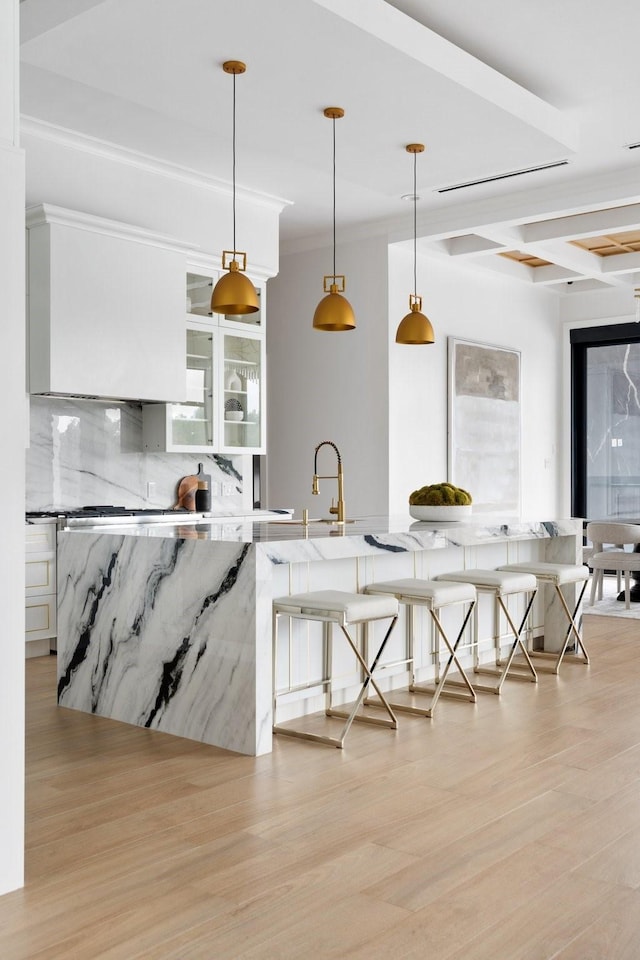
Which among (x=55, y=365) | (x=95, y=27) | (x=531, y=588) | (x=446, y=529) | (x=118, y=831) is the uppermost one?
(x=95, y=27)

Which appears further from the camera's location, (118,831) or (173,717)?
(173,717)

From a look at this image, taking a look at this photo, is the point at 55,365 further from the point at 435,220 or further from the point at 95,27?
the point at 435,220

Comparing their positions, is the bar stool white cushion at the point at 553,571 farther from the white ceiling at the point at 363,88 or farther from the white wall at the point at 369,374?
the white wall at the point at 369,374

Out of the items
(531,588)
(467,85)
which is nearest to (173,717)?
(531,588)

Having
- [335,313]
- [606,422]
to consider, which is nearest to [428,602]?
[335,313]

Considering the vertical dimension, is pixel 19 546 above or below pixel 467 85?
below

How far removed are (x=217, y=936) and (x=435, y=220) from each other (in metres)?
6.13

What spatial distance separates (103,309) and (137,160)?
105 centimetres

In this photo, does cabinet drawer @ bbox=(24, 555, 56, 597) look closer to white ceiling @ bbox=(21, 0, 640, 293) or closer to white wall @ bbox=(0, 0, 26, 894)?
white ceiling @ bbox=(21, 0, 640, 293)

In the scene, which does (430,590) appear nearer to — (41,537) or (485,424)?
(41,537)

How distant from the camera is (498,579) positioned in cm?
467

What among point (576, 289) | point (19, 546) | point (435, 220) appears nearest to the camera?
point (19, 546)

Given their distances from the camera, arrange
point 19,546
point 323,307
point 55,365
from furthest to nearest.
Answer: point 55,365 → point 323,307 → point 19,546

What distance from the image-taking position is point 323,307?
4859 mm
